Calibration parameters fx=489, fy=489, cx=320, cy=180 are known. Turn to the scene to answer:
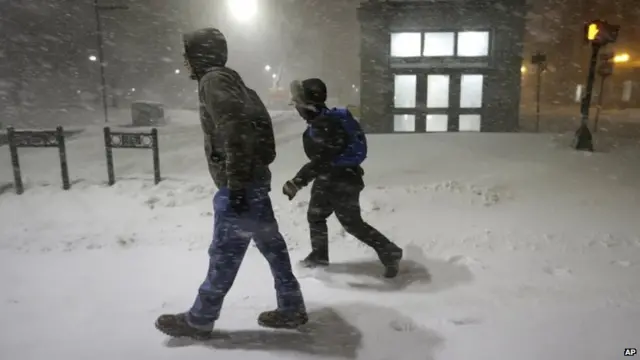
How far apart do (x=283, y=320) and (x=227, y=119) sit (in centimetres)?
165

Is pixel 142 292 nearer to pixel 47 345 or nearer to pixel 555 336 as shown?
pixel 47 345

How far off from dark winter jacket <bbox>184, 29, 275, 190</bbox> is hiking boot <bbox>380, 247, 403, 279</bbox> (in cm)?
175

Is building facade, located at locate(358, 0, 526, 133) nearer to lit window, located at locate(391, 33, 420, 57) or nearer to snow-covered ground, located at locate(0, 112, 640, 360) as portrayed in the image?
lit window, located at locate(391, 33, 420, 57)

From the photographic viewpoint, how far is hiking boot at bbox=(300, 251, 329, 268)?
202 inches

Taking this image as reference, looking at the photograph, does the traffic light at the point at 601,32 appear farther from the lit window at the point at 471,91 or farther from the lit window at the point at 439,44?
the lit window at the point at 439,44

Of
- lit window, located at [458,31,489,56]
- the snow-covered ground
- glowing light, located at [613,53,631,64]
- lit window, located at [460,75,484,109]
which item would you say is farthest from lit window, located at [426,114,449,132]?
glowing light, located at [613,53,631,64]

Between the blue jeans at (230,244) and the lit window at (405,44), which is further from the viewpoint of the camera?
the lit window at (405,44)

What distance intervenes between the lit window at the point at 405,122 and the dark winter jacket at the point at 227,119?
16.3 metres

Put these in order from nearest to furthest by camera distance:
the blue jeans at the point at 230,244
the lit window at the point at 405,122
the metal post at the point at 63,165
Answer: the blue jeans at the point at 230,244 < the metal post at the point at 63,165 < the lit window at the point at 405,122

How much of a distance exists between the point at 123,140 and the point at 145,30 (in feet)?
135

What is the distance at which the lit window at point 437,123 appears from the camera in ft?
63.0

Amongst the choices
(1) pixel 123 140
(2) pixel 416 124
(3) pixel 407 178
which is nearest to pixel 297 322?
(3) pixel 407 178

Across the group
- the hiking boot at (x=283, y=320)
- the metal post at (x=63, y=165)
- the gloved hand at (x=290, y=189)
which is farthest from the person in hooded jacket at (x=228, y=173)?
the metal post at (x=63, y=165)

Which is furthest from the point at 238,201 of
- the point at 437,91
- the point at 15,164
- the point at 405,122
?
the point at 437,91
